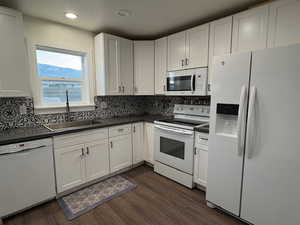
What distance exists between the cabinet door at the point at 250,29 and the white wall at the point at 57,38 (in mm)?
2388

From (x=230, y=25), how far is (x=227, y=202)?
2.24 meters

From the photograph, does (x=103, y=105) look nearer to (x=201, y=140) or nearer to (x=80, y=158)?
(x=80, y=158)

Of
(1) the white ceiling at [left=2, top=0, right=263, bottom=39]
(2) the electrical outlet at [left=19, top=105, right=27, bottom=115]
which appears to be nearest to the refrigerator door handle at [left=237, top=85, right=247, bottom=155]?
(1) the white ceiling at [left=2, top=0, right=263, bottom=39]

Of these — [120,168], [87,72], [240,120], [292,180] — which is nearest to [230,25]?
[240,120]

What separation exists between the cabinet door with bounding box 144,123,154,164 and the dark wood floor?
72 cm

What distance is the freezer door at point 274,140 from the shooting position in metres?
1.34

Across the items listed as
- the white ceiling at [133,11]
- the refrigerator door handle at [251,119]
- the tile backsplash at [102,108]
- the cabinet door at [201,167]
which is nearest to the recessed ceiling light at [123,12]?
the white ceiling at [133,11]

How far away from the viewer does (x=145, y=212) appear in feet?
6.35

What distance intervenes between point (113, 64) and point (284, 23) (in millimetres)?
2449

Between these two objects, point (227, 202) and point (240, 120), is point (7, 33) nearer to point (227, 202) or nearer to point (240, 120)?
point (240, 120)

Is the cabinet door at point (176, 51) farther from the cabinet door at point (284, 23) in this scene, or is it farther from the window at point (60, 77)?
the window at point (60, 77)

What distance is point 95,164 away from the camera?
246 centimetres

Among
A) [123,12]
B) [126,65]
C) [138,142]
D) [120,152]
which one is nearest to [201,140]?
[138,142]

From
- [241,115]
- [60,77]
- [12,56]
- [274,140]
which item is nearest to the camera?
[274,140]
